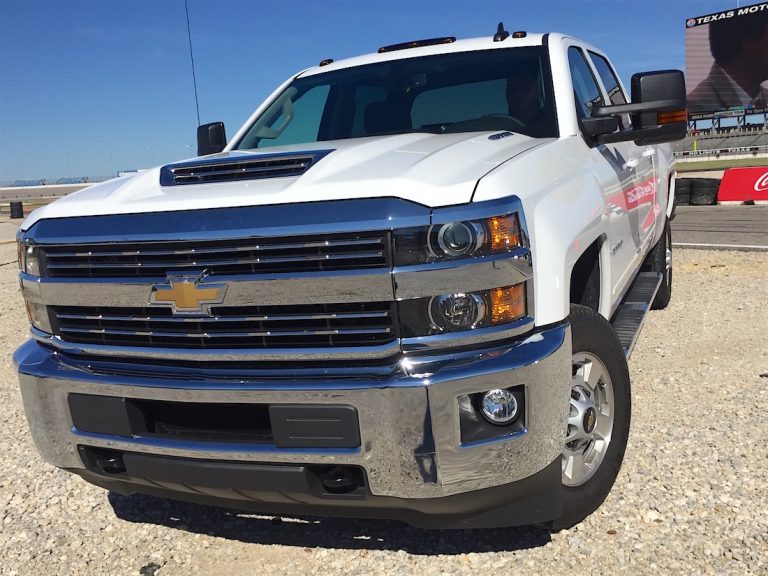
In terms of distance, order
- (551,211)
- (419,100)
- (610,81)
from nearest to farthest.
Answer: (551,211) < (419,100) < (610,81)

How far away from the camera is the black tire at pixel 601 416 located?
106 inches

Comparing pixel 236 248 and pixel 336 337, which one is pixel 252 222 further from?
pixel 336 337

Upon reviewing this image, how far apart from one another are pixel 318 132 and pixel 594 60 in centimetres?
184

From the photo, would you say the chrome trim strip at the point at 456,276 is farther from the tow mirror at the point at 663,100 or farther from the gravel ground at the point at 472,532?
the tow mirror at the point at 663,100

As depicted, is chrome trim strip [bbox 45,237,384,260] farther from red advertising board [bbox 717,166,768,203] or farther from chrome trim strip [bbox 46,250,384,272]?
red advertising board [bbox 717,166,768,203]

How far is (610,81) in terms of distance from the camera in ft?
16.4

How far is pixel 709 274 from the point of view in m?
8.09

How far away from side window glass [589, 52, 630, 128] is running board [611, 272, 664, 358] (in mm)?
1083

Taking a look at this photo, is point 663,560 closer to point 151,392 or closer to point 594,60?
point 151,392

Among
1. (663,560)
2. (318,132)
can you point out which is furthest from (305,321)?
(318,132)

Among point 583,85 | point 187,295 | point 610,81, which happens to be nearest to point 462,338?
point 187,295

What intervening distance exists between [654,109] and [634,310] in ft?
5.15

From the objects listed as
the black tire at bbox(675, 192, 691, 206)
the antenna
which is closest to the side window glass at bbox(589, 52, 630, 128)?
the antenna

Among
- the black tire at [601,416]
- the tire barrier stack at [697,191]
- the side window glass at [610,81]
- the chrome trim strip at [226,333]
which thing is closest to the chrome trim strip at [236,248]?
the chrome trim strip at [226,333]
